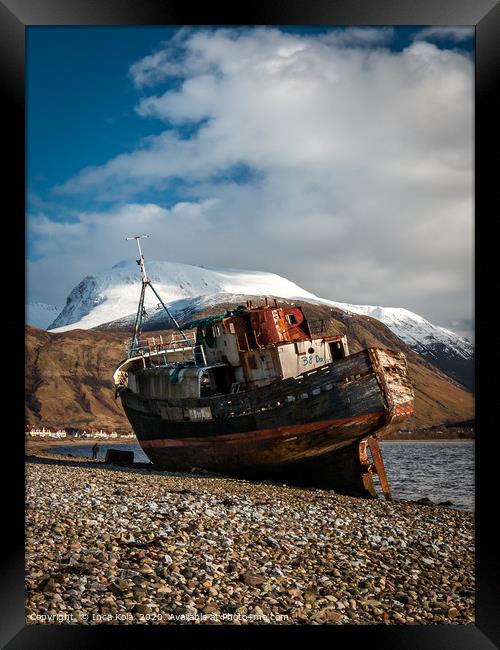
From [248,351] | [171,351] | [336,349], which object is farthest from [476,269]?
[171,351]

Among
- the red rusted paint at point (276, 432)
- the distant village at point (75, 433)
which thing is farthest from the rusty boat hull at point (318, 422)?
the distant village at point (75, 433)

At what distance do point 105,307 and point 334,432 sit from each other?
8919 millimetres

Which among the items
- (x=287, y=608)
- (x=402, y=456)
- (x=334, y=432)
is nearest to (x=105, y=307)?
(x=334, y=432)

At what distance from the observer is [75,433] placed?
35.2m

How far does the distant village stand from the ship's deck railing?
7883mm

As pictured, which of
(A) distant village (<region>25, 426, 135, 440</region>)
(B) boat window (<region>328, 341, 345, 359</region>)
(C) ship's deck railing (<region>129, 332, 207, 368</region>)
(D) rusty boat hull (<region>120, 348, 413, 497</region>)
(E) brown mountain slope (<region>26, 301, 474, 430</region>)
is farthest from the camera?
(A) distant village (<region>25, 426, 135, 440</region>)

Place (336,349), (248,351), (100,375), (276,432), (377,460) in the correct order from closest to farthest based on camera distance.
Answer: (377,460), (276,432), (336,349), (248,351), (100,375)

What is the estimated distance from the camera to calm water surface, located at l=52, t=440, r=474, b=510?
16161 millimetres

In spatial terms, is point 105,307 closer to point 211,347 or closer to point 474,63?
point 211,347

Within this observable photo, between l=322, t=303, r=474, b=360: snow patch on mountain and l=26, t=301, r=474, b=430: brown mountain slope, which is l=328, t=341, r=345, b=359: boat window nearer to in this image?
l=26, t=301, r=474, b=430: brown mountain slope

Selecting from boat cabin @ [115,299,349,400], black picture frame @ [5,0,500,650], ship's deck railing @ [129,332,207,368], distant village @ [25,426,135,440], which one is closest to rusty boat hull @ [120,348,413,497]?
boat cabin @ [115,299,349,400]

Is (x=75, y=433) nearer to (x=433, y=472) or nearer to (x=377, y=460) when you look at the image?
(x=433, y=472)

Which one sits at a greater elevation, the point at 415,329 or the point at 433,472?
the point at 415,329

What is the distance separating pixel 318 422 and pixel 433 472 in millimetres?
8587
